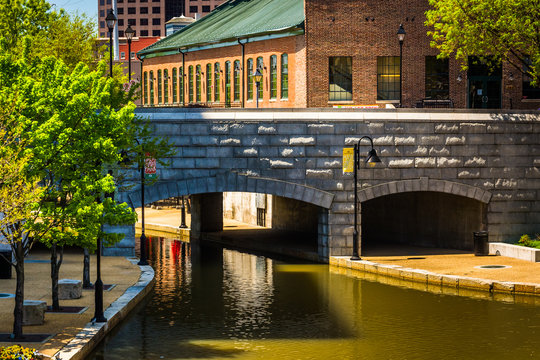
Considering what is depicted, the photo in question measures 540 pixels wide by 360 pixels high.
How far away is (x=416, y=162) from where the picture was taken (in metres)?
39.1

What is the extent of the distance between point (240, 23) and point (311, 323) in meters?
41.5

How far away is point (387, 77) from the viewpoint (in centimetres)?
5147

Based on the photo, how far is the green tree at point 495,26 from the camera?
38.5m

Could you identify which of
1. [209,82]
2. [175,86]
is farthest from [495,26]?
[175,86]

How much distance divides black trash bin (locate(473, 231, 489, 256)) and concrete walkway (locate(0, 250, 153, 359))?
14.1m

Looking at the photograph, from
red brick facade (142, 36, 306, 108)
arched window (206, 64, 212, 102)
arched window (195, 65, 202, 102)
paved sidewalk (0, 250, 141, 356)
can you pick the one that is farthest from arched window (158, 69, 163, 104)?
paved sidewalk (0, 250, 141, 356)

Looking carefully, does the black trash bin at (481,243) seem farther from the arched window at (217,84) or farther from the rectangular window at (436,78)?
the arched window at (217,84)

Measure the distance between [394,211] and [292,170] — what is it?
31.9ft

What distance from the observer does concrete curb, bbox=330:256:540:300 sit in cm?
3091

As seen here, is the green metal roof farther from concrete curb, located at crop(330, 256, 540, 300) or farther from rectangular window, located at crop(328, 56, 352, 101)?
concrete curb, located at crop(330, 256, 540, 300)

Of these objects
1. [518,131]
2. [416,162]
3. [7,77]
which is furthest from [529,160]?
[7,77]

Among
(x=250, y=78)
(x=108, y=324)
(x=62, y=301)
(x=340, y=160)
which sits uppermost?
(x=250, y=78)

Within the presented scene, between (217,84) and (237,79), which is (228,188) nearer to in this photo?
(237,79)

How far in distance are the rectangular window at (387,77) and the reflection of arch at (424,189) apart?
12.9 m
